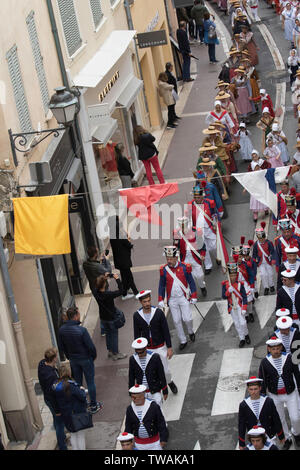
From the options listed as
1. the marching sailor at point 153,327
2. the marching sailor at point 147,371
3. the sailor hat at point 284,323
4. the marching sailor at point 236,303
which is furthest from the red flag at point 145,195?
the sailor hat at point 284,323

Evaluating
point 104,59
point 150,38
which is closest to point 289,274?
point 104,59

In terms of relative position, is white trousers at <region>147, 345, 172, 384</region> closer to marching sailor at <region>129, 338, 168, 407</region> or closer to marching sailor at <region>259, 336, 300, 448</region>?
marching sailor at <region>129, 338, 168, 407</region>

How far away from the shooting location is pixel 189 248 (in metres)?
20.3

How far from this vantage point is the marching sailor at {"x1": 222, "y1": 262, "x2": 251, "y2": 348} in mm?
18031

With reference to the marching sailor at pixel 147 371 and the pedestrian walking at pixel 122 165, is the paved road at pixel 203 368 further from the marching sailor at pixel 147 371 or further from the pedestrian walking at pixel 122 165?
the pedestrian walking at pixel 122 165

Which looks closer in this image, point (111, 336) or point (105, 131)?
point (111, 336)

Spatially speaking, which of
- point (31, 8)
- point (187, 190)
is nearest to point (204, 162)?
point (187, 190)

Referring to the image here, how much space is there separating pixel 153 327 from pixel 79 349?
3.89ft

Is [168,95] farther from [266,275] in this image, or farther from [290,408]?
[290,408]

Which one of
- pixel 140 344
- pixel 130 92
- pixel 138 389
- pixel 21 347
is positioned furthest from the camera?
pixel 130 92

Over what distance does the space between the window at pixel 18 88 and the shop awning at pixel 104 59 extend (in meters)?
3.88

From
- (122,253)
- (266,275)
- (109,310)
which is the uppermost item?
(109,310)

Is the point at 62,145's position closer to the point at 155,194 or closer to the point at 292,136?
the point at 155,194

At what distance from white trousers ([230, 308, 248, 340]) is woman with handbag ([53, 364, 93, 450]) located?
3.55 metres
